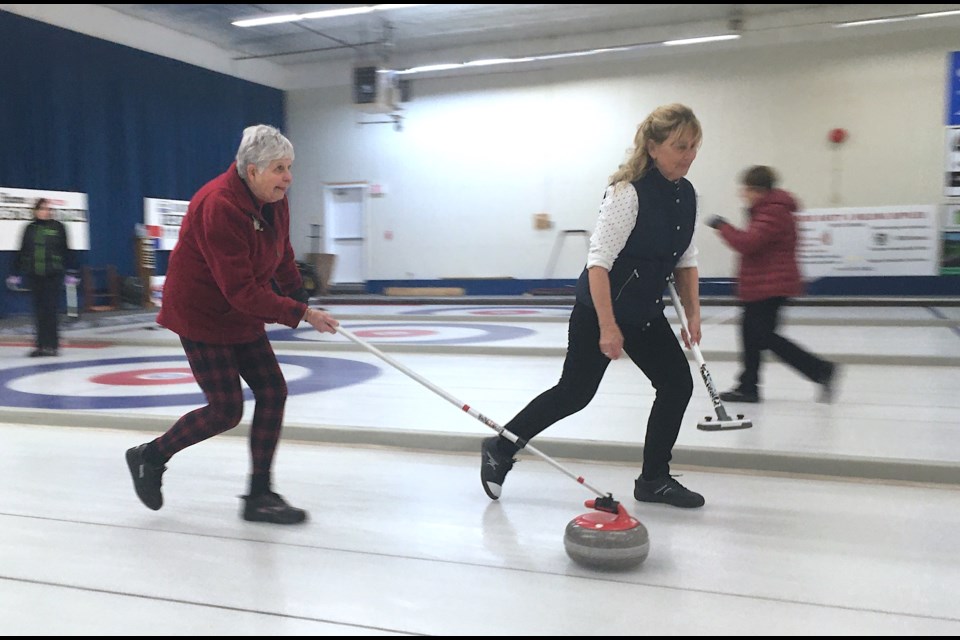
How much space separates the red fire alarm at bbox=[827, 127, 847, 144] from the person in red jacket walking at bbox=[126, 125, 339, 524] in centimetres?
1398

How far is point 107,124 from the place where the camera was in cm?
1446

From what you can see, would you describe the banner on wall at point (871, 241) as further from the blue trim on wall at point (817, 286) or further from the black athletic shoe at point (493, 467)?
the black athletic shoe at point (493, 467)

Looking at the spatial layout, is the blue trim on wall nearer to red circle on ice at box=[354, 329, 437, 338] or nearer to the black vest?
red circle on ice at box=[354, 329, 437, 338]

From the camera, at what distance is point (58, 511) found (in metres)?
2.91

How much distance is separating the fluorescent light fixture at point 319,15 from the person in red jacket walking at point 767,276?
10.7 m

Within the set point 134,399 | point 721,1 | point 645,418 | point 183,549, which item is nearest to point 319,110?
point 721,1

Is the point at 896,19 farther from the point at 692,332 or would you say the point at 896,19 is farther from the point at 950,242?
the point at 692,332

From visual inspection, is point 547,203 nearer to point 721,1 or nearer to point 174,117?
point 721,1

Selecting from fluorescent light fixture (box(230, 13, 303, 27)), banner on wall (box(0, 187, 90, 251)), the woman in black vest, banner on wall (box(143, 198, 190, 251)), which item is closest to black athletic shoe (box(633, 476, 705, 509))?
the woman in black vest

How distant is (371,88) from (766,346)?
42.5 feet

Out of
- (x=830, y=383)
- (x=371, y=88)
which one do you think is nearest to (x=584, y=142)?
(x=371, y=88)

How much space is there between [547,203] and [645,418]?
12.8m

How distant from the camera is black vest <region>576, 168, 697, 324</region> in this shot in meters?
2.59

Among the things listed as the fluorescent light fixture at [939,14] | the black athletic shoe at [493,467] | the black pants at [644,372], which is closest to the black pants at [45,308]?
the black athletic shoe at [493,467]
